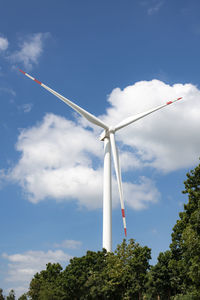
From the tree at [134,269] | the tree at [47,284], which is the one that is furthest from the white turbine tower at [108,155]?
the tree at [47,284]

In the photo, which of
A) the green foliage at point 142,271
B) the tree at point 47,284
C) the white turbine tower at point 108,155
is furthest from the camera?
the tree at point 47,284

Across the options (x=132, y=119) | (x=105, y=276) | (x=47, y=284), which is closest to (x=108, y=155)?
(x=132, y=119)

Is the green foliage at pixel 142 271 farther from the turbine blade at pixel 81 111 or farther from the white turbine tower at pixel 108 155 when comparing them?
the turbine blade at pixel 81 111

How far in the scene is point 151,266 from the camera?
51.6 m

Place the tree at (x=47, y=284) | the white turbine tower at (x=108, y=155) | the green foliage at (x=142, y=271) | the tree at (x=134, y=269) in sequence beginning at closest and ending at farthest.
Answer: the green foliage at (x=142, y=271) < the tree at (x=134, y=269) < the white turbine tower at (x=108, y=155) < the tree at (x=47, y=284)

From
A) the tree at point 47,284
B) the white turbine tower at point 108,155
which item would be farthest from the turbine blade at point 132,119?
the tree at point 47,284

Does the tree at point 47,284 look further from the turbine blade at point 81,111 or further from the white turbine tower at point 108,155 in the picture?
the turbine blade at point 81,111

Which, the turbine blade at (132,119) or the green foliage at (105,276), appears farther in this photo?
the turbine blade at (132,119)

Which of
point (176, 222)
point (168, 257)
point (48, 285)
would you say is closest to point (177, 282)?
point (168, 257)

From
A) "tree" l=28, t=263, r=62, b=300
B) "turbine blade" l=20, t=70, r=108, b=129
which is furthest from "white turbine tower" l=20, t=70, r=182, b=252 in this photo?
"tree" l=28, t=263, r=62, b=300

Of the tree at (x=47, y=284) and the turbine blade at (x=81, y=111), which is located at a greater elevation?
the turbine blade at (x=81, y=111)

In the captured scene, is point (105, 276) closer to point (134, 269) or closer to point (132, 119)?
A: point (134, 269)

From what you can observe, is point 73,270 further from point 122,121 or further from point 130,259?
point 122,121

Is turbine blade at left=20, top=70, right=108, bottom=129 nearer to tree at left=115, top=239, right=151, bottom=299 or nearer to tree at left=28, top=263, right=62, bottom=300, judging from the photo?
tree at left=115, top=239, right=151, bottom=299
